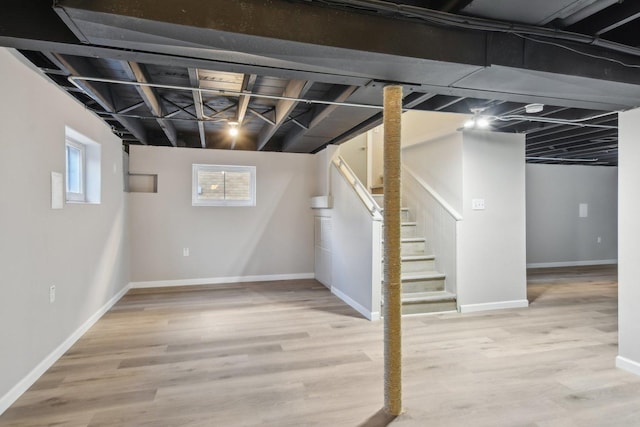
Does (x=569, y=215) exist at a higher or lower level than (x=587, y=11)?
lower

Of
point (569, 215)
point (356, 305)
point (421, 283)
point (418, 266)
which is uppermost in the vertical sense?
point (569, 215)

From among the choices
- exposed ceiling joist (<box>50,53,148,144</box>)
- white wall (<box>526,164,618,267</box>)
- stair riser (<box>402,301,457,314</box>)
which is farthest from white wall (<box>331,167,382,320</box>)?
white wall (<box>526,164,618,267</box>)

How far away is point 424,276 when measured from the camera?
4.36m

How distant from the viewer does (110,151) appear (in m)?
4.38

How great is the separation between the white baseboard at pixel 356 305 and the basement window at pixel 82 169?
3.11 m

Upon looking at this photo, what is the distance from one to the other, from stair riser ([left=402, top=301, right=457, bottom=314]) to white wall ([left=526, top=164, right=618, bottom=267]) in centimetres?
413

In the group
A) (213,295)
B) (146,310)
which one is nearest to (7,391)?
(146,310)

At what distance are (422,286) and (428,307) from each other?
0.92ft

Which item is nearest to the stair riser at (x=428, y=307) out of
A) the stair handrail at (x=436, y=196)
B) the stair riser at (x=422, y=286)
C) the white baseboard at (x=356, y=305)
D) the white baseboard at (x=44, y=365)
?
the stair riser at (x=422, y=286)

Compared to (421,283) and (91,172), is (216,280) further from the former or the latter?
(421,283)

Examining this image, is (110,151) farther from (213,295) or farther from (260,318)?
(260,318)

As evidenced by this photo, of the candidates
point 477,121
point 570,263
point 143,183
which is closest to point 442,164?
point 477,121

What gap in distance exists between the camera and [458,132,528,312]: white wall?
4.27 meters

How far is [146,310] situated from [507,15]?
4474 millimetres
